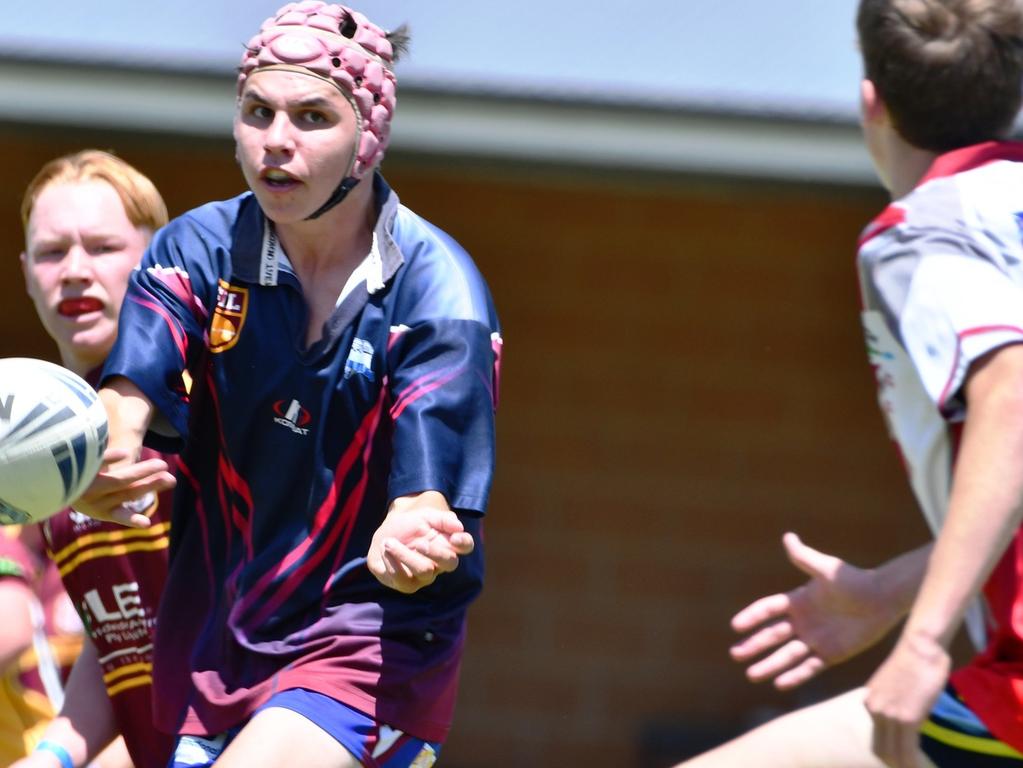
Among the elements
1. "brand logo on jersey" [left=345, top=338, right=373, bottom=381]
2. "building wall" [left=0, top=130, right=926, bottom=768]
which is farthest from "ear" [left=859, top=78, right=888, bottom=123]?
"building wall" [left=0, top=130, right=926, bottom=768]

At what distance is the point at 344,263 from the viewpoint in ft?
11.8

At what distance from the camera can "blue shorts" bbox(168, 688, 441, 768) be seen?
10.8 ft

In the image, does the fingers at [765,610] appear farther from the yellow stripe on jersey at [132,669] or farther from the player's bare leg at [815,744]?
the yellow stripe on jersey at [132,669]

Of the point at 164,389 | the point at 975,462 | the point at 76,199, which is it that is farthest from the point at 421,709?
the point at 76,199

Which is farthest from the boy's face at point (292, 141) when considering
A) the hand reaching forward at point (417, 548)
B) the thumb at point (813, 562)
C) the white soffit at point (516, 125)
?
the white soffit at point (516, 125)

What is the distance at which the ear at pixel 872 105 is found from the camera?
3.12 m

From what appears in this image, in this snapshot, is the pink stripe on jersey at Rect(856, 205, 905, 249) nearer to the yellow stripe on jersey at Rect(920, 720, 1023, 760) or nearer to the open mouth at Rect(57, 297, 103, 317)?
the yellow stripe on jersey at Rect(920, 720, 1023, 760)

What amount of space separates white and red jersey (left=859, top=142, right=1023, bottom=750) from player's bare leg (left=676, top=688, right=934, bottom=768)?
180 millimetres

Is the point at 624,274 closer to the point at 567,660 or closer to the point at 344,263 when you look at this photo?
the point at 567,660

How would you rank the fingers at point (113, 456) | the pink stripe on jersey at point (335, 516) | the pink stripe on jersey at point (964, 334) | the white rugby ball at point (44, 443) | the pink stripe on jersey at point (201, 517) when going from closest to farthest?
1. the pink stripe on jersey at point (964, 334)
2. the white rugby ball at point (44, 443)
3. the fingers at point (113, 456)
4. the pink stripe on jersey at point (335, 516)
5. the pink stripe on jersey at point (201, 517)

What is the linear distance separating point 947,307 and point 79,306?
2.29m

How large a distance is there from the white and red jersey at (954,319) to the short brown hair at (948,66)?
8 centimetres

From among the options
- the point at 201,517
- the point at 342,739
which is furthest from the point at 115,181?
the point at 342,739

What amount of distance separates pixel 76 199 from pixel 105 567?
36.2 inches
